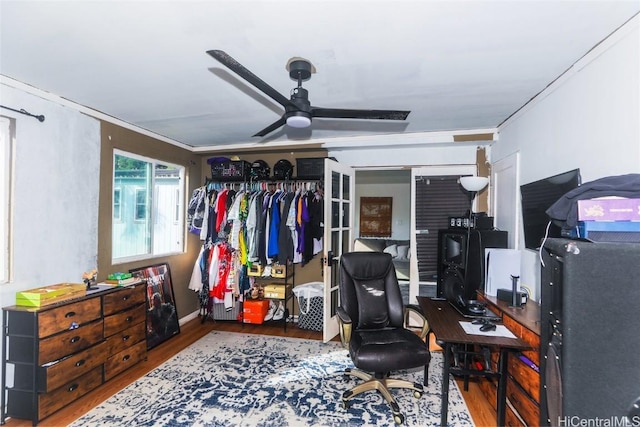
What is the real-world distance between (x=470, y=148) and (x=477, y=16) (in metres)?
2.54

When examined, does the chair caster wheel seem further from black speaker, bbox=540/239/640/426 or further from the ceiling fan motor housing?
the ceiling fan motor housing

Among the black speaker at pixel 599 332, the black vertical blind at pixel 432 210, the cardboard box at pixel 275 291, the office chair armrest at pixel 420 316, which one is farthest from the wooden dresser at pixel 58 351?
the black vertical blind at pixel 432 210

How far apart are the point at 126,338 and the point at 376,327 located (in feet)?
7.32

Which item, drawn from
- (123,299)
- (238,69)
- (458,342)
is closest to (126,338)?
(123,299)

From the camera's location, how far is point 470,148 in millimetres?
3793

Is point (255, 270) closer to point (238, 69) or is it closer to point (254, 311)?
point (254, 311)

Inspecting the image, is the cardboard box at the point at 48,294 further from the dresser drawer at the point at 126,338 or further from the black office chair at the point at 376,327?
the black office chair at the point at 376,327

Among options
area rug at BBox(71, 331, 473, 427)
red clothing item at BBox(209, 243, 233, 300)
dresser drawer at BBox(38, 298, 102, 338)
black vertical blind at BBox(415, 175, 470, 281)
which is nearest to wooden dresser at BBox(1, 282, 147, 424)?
dresser drawer at BBox(38, 298, 102, 338)

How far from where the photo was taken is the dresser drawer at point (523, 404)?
1721 millimetres

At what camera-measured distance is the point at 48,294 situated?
2234 millimetres

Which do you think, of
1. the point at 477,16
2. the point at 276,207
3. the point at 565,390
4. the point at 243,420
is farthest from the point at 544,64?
the point at 243,420

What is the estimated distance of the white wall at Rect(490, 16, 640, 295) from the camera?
59.2 inches

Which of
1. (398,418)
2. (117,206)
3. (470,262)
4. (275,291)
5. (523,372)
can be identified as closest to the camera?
(523,372)

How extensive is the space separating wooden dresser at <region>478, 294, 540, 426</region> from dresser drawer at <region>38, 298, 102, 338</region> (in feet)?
10.0
